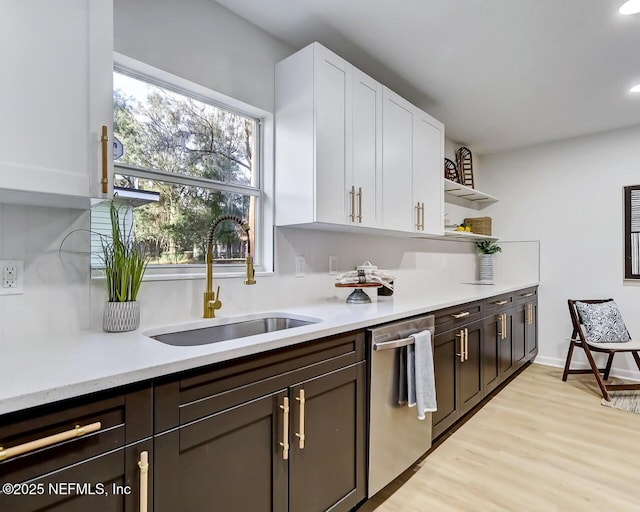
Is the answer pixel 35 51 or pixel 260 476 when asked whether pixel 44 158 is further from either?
pixel 260 476

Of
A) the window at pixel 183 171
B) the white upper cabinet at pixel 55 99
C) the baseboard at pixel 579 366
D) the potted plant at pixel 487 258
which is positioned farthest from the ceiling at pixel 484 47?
the baseboard at pixel 579 366

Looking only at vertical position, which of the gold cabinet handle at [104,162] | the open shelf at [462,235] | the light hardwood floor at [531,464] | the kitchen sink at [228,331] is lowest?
the light hardwood floor at [531,464]

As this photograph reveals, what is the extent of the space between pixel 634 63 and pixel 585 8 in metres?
0.88

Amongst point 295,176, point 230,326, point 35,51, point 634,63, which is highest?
point 634,63

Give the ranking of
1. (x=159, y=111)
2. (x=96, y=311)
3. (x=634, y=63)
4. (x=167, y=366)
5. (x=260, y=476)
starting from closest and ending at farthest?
(x=167, y=366) < (x=260, y=476) < (x=96, y=311) < (x=159, y=111) < (x=634, y=63)

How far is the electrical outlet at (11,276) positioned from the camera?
4.15 feet

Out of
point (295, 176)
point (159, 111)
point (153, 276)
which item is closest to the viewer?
point (153, 276)

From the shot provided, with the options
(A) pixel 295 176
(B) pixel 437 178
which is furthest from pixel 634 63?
(A) pixel 295 176

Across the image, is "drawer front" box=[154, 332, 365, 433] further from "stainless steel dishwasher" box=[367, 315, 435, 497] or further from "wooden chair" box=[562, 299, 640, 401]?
"wooden chair" box=[562, 299, 640, 401]

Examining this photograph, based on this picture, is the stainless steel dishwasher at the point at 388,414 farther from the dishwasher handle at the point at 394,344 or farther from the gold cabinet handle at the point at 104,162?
the gold cabinet handle at the point at 104,162

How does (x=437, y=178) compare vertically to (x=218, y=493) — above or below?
above

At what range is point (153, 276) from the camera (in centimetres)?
170

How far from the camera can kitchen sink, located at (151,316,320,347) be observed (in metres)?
1.64

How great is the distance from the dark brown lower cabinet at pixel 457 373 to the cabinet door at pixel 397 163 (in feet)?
2.70
